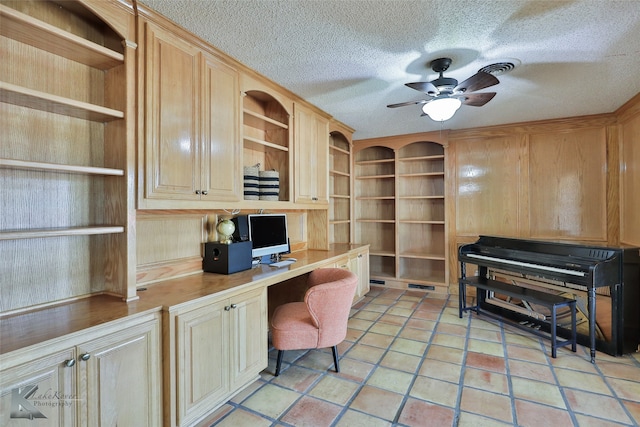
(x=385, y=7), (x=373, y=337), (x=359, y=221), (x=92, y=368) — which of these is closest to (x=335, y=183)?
(x=359, y=221)

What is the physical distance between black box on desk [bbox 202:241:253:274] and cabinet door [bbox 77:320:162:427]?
2.70 ft

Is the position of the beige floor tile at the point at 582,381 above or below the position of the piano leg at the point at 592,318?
below

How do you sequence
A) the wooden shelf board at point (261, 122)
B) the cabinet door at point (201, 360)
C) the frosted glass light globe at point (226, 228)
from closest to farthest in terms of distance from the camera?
the cabinet door at point (201, 360) < the frosted glass light globe at point (226, 228) < the wooden shelf board at point (261, 122)

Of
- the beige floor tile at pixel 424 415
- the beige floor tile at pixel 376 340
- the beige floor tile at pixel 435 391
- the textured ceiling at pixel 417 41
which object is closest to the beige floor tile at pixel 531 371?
the beige floor tile at pixel 435 391

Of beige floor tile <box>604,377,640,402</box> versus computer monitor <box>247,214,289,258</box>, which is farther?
computer monitor <box>247,214,289,258</box>

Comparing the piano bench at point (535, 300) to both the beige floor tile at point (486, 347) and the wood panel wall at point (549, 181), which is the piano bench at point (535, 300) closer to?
the beige floor tile at point (486, 347)

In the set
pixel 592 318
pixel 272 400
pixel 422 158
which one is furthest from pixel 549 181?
pixel 272 400

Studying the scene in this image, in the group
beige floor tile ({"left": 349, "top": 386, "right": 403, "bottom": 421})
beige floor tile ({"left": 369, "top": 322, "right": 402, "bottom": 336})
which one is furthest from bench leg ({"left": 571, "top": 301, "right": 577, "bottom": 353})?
beige floor tile ({"left": 349, "top": 386, "right": 403, "bottom": 421})

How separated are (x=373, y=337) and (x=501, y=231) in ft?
8.31

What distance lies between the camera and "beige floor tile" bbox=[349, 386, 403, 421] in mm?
1959

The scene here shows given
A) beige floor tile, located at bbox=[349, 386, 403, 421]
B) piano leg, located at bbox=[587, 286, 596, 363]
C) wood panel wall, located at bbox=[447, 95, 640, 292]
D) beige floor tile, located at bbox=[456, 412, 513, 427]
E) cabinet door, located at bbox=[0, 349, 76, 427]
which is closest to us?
cabinet door, located at bbox=[0, 349, 76, 427]

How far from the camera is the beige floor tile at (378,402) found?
1.96 metres

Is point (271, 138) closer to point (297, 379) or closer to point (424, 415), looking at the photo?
point (297, 379)

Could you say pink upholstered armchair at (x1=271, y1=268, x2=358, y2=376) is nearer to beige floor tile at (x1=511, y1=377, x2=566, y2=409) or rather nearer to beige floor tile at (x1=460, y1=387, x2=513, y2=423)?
beige floor tile at (x1=460, y1=387, x2=513, y2=423)
